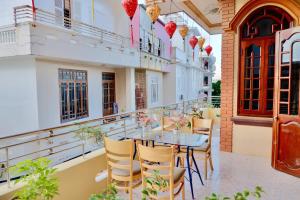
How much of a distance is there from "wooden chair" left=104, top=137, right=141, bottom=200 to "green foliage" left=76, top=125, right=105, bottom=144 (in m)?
0.67

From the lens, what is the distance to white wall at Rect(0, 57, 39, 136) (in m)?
5.96

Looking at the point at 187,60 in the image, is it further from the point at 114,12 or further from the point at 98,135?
the point at 98,135

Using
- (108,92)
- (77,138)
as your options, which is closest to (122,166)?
(77,138)

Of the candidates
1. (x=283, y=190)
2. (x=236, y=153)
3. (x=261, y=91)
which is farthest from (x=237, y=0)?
(x=283, y=190)

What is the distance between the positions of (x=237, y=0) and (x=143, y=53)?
692 centimetres

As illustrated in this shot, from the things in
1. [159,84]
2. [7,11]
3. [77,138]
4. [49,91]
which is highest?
[7,11]

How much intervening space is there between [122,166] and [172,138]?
108 centimetres

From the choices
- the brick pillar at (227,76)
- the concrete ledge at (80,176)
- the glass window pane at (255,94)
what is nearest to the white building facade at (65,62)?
the concrete ledge at (80,176)

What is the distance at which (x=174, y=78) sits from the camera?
1440 centimetres

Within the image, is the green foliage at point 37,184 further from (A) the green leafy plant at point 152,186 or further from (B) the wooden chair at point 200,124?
(B) the wooden chair at point 200,124

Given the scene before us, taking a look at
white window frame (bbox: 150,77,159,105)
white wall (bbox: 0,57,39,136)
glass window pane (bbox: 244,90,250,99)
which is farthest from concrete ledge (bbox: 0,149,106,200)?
white window frame (bbox: 150,77,159,105)

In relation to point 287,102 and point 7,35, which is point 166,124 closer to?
point 287,102

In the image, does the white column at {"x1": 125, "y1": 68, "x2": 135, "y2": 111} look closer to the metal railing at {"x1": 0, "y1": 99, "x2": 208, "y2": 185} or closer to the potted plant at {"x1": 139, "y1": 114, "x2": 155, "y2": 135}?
the metal railing at {"x1": 0, "y1": 99, "x2": 208, "y2": 185}

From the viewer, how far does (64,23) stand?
7238 millimetres
